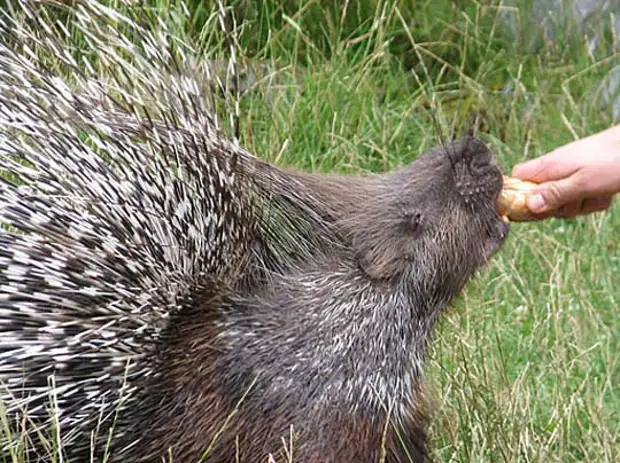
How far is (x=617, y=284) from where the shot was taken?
345cm

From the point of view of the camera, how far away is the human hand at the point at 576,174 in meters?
Answer: 2.31

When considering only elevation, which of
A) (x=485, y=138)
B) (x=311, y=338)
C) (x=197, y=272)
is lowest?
(x=485, y=138)

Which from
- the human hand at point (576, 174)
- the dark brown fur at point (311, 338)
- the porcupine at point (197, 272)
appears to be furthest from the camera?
the human hand at point (576, 174)

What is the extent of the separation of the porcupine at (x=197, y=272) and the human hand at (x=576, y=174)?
0.32 feet

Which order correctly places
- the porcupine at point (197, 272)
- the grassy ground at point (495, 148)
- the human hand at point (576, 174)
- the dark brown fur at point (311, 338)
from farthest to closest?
the grassy ground at point (495, 148)
the human hand at point (576, 174)
the dark brown fur at point (311, 338)
the porcupine at point (197, 272)

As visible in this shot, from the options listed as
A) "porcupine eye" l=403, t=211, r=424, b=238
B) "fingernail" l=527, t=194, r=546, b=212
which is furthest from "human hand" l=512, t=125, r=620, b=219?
"porcupine eye" l=403, t=211, r=424, b=238

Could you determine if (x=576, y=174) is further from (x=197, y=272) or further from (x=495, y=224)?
(x=197, y=272)

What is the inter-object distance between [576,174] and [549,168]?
70 millimetres

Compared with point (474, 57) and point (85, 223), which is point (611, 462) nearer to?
point (85, 223)

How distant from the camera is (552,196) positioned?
2357 millimetres

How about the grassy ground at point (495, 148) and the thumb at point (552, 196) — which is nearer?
the thumb at point (552, 196)

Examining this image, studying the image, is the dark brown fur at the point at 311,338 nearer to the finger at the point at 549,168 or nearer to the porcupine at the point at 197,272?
the porcupine at the point at 197,272

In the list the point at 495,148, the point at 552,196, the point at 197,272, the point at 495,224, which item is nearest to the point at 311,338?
the point at 197,272

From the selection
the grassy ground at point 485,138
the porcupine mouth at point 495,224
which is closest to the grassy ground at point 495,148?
the grassy ground at point 485,138
